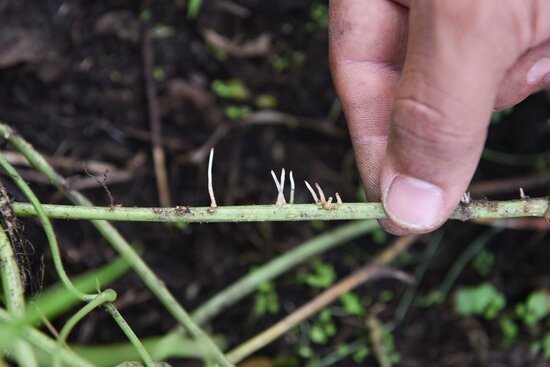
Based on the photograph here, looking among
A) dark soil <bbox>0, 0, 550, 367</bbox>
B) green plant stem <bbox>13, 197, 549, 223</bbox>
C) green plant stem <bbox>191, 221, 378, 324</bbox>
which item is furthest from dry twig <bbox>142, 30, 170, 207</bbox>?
green plant stem <bbox>13, 197, 549, 223</bbox>

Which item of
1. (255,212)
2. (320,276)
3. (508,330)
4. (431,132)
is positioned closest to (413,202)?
(431,132)

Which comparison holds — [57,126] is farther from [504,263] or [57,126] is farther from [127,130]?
[504,263]

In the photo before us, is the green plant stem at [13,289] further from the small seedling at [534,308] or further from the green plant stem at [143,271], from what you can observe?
the small seedling at [534,308]

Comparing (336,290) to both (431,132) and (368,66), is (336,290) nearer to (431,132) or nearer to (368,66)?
(368,66)

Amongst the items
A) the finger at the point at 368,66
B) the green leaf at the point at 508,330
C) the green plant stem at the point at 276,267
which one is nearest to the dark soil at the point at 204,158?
the green leaf at the point at 508,330

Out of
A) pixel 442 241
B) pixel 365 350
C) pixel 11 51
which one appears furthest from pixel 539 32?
pixel 11 51

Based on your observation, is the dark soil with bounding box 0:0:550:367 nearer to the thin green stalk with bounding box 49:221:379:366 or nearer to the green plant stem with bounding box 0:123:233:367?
the thin green stalk with bounding box 49:221:379:366
